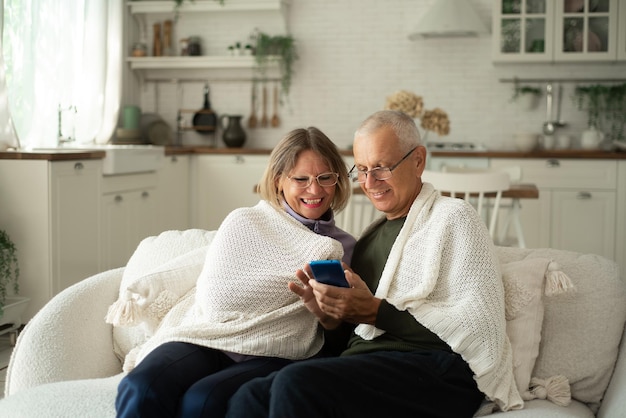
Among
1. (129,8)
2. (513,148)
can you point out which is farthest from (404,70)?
(129,8)

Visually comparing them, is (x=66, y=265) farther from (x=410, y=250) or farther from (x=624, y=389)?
(x=624, y=389)

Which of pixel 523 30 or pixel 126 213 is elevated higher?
pixel 523 30

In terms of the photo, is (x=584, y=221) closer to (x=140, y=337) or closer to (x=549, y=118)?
(x=549, y=118)

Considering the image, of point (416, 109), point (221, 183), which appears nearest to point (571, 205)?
point (416, 109)

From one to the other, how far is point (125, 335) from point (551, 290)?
1246mm

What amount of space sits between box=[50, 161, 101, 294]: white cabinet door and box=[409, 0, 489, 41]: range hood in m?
2.85

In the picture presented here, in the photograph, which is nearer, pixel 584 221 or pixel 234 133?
pixel 584 221

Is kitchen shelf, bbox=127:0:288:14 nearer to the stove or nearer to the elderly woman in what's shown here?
the stove

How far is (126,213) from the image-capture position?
18.7ft

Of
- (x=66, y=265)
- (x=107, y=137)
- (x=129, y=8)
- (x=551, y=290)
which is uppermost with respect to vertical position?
(x=129, y=8)

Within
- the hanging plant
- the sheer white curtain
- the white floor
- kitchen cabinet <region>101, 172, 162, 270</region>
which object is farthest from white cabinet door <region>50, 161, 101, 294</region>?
the hanging plant

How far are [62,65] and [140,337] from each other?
3.85m

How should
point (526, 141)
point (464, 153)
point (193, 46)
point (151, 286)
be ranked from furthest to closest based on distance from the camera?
point (193, 46)
point (526, 141)
point (464, 153)
point (151, 286)

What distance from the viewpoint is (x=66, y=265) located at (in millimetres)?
4840
